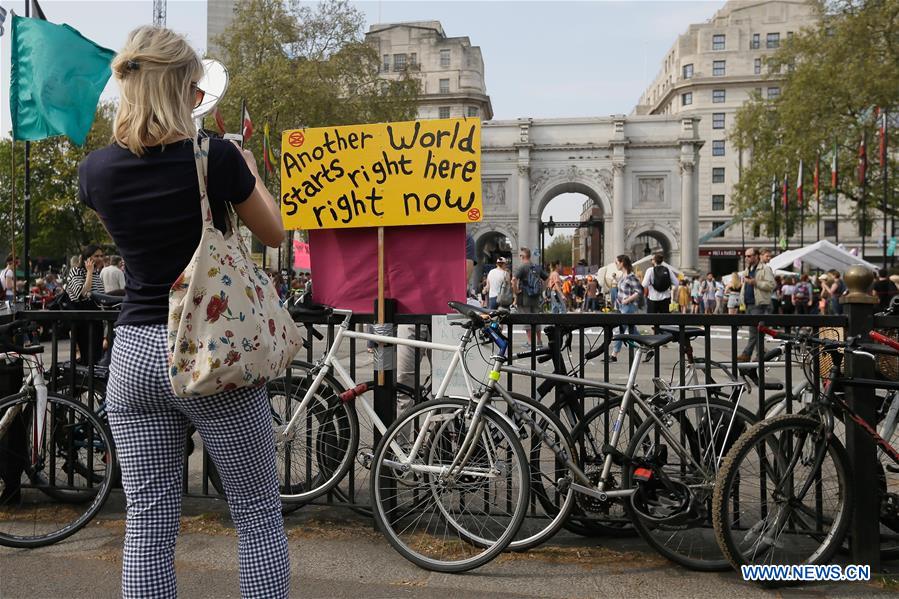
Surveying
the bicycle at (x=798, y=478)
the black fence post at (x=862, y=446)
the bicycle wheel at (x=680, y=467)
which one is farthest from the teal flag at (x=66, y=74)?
the black fence post at (x=862, y=446)

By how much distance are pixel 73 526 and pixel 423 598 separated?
6.19 ft

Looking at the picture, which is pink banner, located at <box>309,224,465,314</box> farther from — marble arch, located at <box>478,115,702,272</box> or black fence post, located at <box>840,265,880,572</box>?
marble arch, located at <box>478,115,702,272</box>

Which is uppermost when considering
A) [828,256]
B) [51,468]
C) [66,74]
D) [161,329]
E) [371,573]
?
[66,74]

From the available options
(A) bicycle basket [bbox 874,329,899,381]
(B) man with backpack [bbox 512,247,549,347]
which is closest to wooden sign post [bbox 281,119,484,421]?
(A) bicycle basket [bbox 874,329,899,381]

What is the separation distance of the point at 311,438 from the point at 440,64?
97578mm

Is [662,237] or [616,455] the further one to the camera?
[662,237]

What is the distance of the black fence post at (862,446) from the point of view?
3.54 meters

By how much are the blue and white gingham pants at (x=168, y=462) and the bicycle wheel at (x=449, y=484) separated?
1.39 meters

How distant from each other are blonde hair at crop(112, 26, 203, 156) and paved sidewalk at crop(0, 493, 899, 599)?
2099mm

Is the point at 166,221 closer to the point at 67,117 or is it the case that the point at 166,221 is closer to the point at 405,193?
the point at 405,193

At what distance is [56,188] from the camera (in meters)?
44.0

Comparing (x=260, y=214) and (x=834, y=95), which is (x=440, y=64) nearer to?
(x=834, y=95)

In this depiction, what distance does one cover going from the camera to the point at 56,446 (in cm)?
443

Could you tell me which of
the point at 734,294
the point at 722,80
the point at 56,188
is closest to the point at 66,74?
the point at 734,294
